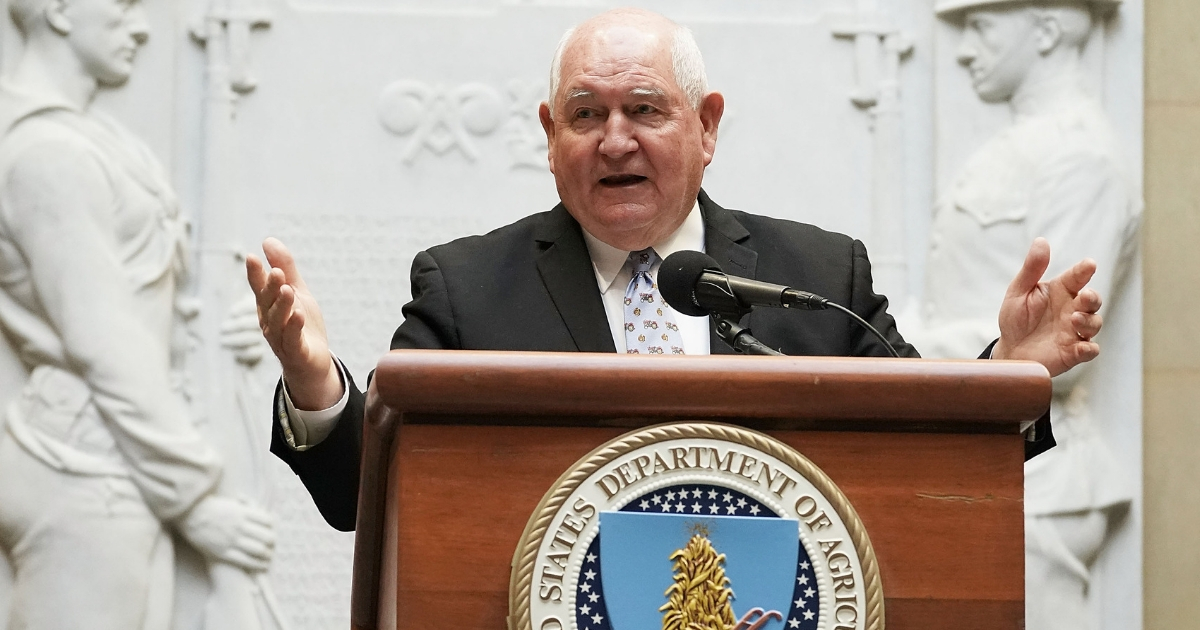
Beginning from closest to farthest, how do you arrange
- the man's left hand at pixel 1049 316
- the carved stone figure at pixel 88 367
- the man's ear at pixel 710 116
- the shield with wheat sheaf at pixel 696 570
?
the shield with wheat sheaf at pixel 696 570
the man's left hand at pixel 1049 316
the man's ear at pixel 710 116
the carved stone figure at pixel 88 367

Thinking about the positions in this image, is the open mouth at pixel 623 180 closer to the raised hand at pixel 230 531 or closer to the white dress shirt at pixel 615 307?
the white dress shirt at pixel 615 307

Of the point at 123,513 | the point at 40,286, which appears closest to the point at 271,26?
the point at 40,286

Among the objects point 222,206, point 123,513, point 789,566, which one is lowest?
point 789,566

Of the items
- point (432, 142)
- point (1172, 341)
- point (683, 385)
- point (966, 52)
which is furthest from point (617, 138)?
point (1172, 341)

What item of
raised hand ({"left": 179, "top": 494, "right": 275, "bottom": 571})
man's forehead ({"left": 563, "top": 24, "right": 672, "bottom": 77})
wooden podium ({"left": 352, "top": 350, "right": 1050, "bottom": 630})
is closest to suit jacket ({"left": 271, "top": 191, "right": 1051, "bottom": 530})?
man's forehead ({"left": 563, "top": 24, "right": 672, "bottom": 77})

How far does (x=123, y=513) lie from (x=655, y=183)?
270 cm

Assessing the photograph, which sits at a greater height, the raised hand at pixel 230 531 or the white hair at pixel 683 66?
the white hair at pixel 683 66

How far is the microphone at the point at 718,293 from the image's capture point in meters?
1.90

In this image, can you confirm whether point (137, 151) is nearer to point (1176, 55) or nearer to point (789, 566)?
point (1176, 55)

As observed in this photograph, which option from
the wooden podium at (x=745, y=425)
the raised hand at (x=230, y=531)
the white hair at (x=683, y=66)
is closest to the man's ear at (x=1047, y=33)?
the white hair at (x=683, y=66)

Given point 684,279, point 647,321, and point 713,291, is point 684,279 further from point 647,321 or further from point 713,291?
point 647,321

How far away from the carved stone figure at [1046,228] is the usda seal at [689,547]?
10.7ft

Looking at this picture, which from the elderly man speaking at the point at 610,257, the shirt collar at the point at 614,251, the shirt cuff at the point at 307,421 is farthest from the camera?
the shirt collar at the point at 614,251

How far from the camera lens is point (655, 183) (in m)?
2.49
